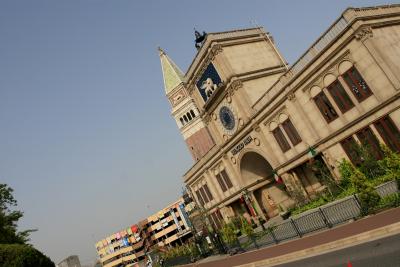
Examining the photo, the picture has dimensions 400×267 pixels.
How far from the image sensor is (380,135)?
25141 mm

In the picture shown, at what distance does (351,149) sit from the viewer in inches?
1091

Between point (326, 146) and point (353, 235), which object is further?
point (326, 146)

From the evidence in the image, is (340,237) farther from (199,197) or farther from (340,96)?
(199,197)

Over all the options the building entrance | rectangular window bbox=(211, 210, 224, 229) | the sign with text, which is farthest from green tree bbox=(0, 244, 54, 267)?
rectangular window bbox=(211, 210, 224, 229)

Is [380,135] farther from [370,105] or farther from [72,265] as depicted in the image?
[72,265]

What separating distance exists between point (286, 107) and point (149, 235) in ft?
331

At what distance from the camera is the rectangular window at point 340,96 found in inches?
1064

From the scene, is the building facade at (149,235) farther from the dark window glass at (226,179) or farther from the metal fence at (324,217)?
the metal fence at (324,217)

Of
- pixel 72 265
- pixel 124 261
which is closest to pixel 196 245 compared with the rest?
pixel 124 261

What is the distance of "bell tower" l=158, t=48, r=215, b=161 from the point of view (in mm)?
61344

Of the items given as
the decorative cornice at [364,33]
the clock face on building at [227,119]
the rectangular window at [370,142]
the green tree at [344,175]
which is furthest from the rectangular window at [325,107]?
the clock face on building at [227,119]

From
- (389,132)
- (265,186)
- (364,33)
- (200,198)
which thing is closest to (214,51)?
(265,186)

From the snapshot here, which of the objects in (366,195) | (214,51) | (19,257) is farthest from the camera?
(214,51)

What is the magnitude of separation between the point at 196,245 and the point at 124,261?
10726cm
